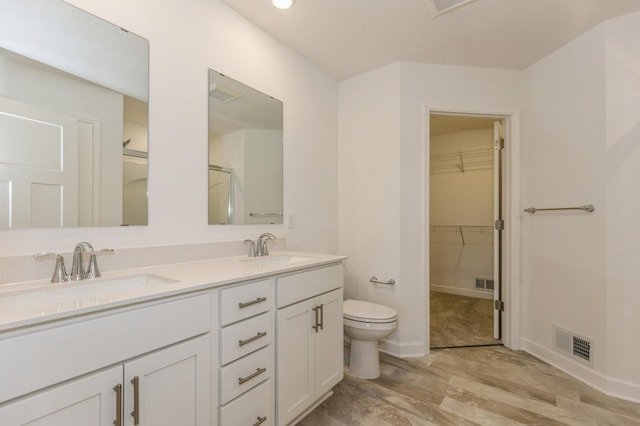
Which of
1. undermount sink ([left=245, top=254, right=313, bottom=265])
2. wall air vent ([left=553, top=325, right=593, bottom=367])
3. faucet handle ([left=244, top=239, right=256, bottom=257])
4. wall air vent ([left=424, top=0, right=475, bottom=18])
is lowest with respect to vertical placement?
wall air vent ([left=553, top=325, right=593, bottom=367])

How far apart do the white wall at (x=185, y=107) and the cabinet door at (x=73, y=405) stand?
62 centimetres

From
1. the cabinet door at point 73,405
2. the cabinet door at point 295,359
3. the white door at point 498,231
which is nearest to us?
the cabinet door at point 73,405

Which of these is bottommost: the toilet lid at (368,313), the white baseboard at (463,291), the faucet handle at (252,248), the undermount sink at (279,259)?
the white baseboard at (463,291)

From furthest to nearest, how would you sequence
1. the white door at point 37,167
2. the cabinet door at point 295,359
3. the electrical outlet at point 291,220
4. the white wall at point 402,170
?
the white wall at point 402,170 → the electrical outlet at point 291,220 → the cabinet door at point 295,359 → the white door at point 37,167

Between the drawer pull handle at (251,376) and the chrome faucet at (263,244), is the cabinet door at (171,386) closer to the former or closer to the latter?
the drawer pull handle at (251,376)

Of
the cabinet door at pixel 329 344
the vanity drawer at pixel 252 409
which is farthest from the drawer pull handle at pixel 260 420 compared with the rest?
the cabinet door at pixel 329 344

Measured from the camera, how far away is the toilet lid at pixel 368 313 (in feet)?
6.68

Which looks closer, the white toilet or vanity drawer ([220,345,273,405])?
vanity drawer ([220,345,273,405])

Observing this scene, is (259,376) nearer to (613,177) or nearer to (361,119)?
(361,119)

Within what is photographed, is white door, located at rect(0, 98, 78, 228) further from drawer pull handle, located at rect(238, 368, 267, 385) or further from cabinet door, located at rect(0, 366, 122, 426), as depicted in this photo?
drawer pull handle, located at rect(238, 368, 267, 385)

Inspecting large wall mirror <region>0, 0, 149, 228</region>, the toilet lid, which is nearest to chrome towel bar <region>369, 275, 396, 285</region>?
the toilet lid

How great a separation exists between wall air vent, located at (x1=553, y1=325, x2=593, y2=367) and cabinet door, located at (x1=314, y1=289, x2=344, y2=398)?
5.55 feet

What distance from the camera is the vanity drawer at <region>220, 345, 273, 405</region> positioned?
1194mm

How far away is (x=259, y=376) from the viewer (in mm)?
1339
